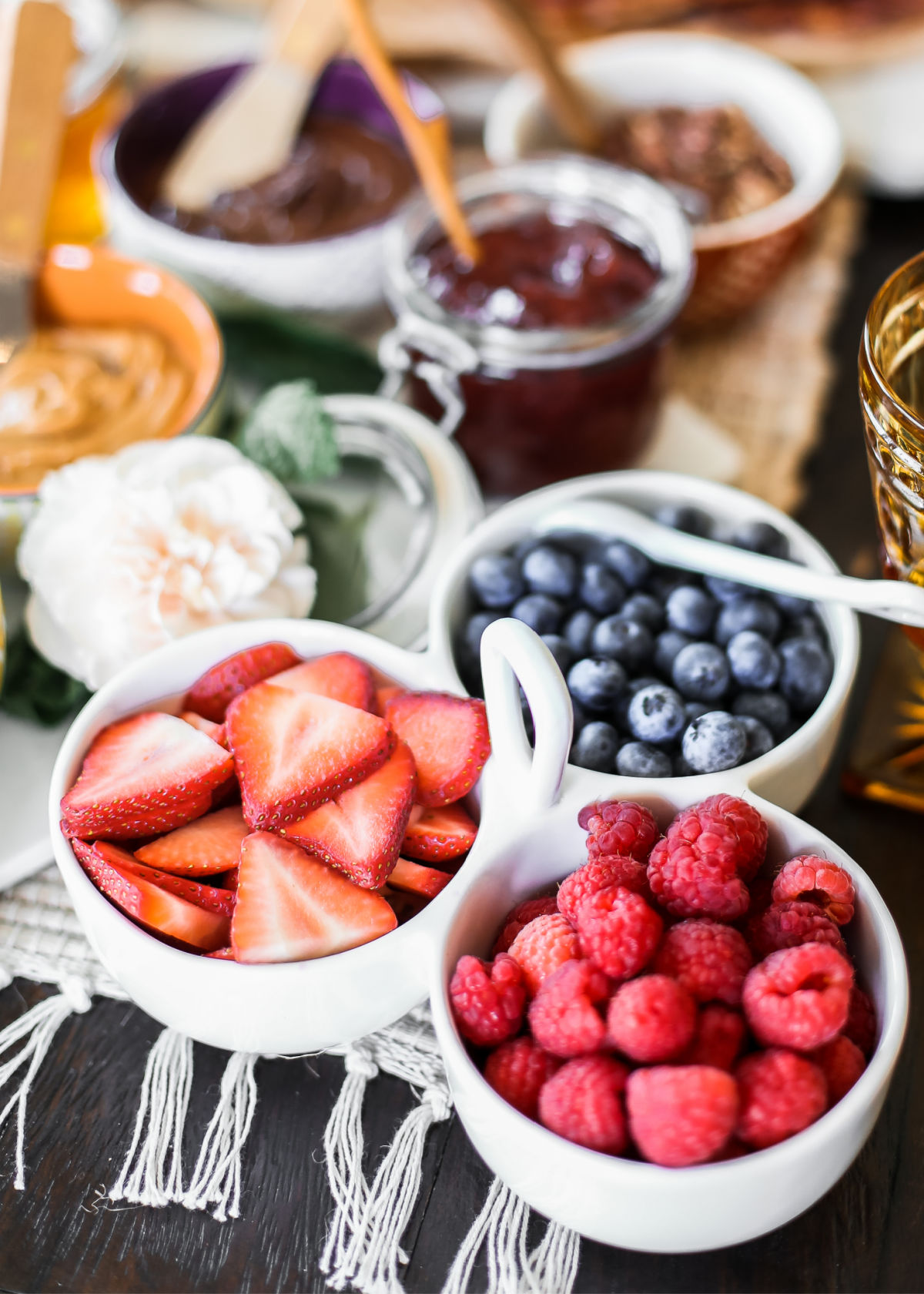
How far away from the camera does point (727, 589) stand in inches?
38.6

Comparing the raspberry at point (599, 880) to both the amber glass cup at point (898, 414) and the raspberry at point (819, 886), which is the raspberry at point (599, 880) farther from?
the amber glass cup at point (898, 414)

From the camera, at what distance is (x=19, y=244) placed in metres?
1.30

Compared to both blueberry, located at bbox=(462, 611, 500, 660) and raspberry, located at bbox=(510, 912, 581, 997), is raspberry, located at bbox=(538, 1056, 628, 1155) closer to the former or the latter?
raspberry, located at bbox=(510, 912, 581, 997)

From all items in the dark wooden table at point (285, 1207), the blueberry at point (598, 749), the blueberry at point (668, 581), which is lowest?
the dark wooden table at point (285, 1207)

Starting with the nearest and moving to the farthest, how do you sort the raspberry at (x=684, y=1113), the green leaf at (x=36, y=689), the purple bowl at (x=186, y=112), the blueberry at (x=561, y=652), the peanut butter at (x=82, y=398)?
1. the raspberry at (x=684, y=1113)
2. the blueberry at (x=561, y=652)
3. the green leaf at (x=36, y=689)
4. the peanut butter at (x=82, y=398)
5. the purple bowl at (x=186, y=112)

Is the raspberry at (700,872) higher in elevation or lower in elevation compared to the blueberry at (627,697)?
higher

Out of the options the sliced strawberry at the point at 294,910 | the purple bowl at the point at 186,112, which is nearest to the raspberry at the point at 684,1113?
the sliced strawberry at the point at 294,910

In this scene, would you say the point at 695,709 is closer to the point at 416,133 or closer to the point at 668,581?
the point at 668,581

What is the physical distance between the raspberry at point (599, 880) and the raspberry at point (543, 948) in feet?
0.04

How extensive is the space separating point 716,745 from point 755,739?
1.8 inches

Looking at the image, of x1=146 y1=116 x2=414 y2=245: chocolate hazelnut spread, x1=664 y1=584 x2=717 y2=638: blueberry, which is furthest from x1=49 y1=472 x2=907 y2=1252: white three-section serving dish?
x1=146 y1=116 x2=414 y2=245: chocolate hazelnut spread

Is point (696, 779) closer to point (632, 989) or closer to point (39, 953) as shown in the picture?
point (632, 989)

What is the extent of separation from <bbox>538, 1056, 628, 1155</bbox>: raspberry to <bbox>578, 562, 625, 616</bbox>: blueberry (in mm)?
414

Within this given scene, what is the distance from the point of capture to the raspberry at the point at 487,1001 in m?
0.71
